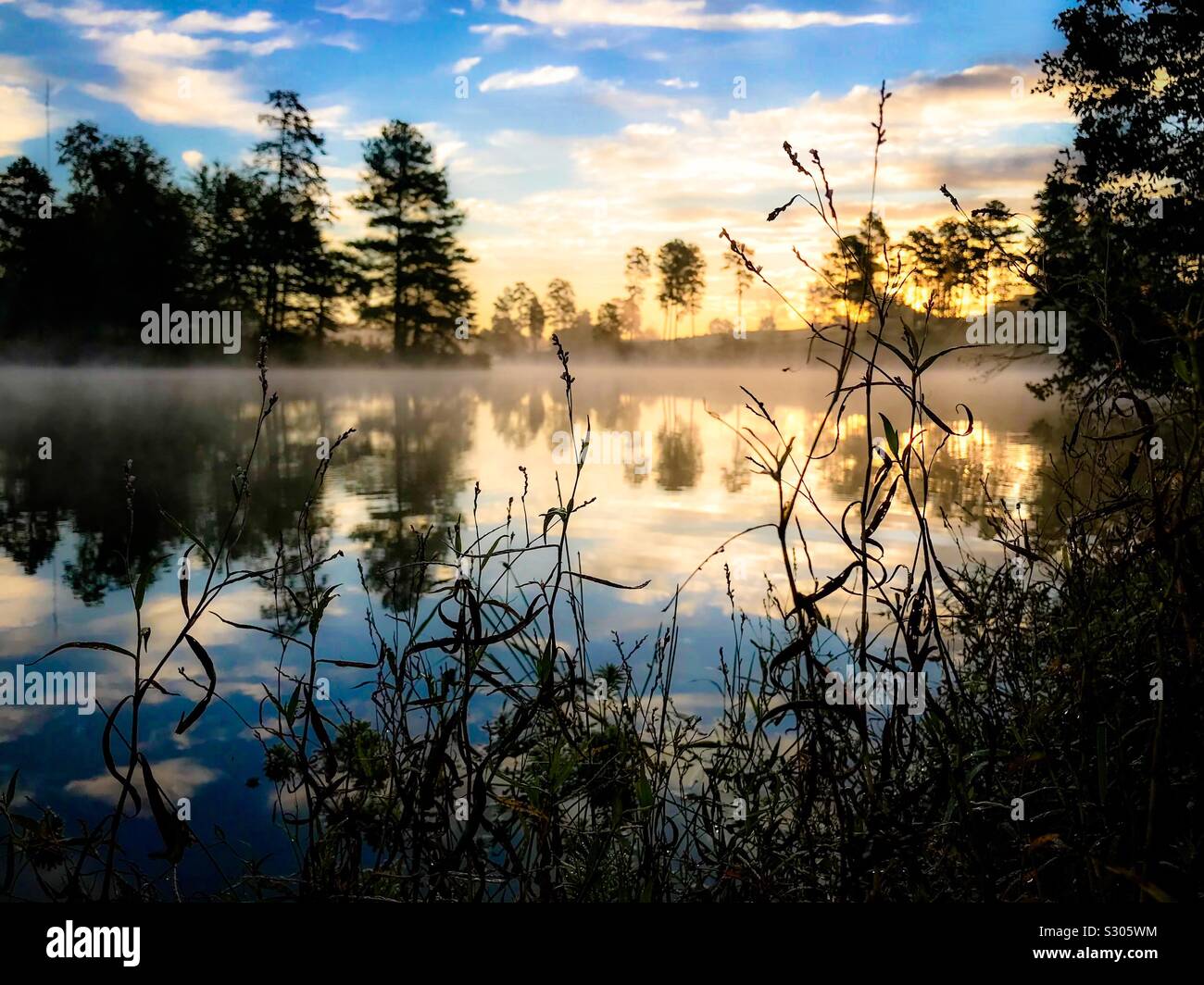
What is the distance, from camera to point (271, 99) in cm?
3881

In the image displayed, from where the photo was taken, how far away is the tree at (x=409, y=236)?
43375mm

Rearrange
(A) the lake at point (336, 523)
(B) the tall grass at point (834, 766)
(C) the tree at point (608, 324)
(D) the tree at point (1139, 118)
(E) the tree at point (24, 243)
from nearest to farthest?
(B) the tall grass at point (834, 766), (A) the lake at point (336, 523), (D) the tree at point (1139, 118), (E) the tree at point (24, 243), (C) the tree at point (608, 324)

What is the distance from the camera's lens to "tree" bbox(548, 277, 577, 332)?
213 feet

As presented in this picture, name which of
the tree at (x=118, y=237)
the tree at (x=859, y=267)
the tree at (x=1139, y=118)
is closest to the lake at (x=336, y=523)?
the tree at (x=859, y=267)

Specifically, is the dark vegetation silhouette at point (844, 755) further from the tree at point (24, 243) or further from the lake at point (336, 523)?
the tree at point (24, 243)

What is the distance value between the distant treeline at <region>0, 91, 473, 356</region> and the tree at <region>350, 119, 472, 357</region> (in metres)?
0.06

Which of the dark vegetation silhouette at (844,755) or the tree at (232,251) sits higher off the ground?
the tree at (232,251)

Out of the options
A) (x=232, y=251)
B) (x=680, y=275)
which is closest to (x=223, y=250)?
(x=232, y=251)

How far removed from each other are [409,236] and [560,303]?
935 inches

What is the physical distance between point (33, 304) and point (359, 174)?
581 inches

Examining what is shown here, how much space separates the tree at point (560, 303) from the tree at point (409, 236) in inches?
816

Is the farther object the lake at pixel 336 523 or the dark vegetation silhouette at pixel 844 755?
the lake at pixel 336 523

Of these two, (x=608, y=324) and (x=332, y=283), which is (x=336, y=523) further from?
(x=608, y=324)

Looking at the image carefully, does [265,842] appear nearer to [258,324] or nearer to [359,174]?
[258,324]
